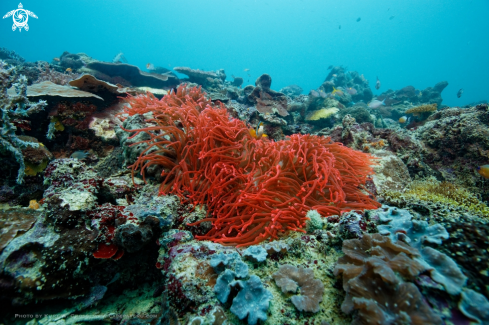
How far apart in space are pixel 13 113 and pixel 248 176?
4.63m

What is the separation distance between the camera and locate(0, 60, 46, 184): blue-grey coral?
359 centimetres

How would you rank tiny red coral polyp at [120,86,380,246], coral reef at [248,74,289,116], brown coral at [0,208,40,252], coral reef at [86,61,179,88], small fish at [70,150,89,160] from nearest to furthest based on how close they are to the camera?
brown coral at [0,208,40,252]
tiny red coral polyp at [120,86,380,246]
small fish at [70,150,89,160]
coral reef at [248,74,289,116]
coral reef at [86,61,179,88]

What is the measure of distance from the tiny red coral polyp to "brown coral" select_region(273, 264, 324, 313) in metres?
0.57

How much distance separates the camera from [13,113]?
379 cm

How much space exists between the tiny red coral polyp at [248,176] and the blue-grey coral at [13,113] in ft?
7.49

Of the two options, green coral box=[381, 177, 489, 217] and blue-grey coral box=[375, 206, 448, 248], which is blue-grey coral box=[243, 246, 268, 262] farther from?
green coral box=[381, 177, 489, 217]

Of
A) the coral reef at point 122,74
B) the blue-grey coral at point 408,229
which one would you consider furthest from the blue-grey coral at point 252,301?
the coral reef at point 122,74

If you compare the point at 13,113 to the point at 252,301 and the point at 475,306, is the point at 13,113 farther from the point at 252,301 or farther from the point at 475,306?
the point at 475,306

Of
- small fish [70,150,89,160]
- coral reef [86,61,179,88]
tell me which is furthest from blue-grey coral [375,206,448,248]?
coral reef [86,61,179,88]

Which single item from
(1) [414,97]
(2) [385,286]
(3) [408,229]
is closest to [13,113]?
(2) [385,286]

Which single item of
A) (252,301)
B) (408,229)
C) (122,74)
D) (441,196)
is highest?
(122,74)

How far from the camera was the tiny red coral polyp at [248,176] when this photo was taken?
8.18 feet

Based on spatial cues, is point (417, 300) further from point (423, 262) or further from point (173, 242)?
point (173, 242)

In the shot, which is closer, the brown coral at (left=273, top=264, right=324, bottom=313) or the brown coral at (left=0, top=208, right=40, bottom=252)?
the brown coral at (left=273, top=264, right=324, bottom=313)
